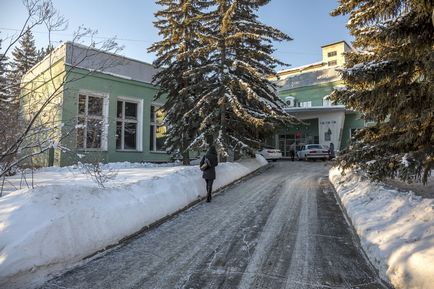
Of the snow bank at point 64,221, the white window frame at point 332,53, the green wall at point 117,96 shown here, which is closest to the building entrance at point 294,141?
the green wall at point 117,96

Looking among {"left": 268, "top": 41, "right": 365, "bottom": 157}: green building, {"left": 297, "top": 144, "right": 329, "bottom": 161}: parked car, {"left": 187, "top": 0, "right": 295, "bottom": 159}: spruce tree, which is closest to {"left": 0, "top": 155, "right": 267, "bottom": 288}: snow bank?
{"left": 187, "top": 0, "right": 295, "bottom": 159}: spruce tree

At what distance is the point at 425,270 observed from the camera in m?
4.21

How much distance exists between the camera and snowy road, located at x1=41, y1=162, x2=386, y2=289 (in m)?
4.71

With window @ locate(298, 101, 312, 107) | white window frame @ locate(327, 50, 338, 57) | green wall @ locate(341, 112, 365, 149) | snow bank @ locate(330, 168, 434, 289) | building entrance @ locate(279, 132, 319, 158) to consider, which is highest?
white window frame @ locate(327, 50, 338, 57)

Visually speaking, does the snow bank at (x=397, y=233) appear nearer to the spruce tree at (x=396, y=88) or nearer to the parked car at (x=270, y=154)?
the spruce tree at (x=396, y=88)

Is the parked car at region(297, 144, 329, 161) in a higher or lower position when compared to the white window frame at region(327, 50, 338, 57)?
lower

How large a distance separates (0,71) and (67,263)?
4.67 meters

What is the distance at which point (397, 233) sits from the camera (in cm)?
562

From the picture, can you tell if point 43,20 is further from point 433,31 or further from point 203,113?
point 203,113

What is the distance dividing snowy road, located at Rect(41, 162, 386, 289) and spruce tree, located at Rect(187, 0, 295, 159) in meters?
7.67

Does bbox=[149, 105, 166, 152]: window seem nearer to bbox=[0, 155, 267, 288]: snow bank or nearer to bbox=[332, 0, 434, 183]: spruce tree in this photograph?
bbox=[0, 155, 267, 288]: snow bank

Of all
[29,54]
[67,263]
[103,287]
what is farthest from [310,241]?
[29,54]

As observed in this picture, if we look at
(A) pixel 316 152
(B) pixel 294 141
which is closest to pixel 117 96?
(A) pixel 316 152

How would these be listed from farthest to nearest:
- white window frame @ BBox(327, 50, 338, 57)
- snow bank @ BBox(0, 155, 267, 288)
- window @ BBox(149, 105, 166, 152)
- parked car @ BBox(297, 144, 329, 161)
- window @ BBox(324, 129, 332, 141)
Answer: white window frame @ BBox(327, 50, 338, 57) → window @ BBox(324, 129, 332, 141) → parked car @ BBox(297, 144, 329, 161) → window @ BBox(149, 105, 166, 152) → snow bank @ BBox(0, 155, 267, 288)
